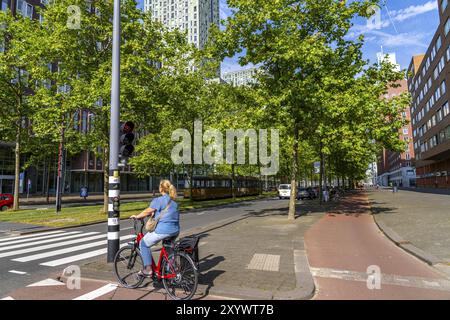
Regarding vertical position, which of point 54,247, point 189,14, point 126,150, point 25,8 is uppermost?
point 189,14

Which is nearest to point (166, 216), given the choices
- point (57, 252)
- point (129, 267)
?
point (129, 267)

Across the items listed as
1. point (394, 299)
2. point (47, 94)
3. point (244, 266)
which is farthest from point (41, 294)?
point (47, 94)

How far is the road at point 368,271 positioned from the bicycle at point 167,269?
2.01 meters

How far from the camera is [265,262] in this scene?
280 inches

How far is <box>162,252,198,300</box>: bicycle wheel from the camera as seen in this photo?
4.90 meters

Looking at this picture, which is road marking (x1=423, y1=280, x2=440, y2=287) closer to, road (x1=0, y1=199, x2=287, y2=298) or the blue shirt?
the blue shirt

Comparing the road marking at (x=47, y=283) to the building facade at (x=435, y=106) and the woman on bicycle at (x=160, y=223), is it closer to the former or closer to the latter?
the woman on bicycle at (x=160, y=223)

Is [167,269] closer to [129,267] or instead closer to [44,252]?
[129,267]

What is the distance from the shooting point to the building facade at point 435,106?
159 feet

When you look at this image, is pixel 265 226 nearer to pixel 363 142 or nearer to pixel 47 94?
pixel 363 142

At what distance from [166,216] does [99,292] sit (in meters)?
1.67

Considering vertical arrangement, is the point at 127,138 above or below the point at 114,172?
above

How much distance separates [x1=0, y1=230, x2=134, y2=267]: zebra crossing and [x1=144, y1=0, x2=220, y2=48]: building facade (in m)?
117
